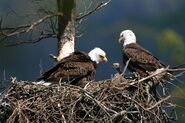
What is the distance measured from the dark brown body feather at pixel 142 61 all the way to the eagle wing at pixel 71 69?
428 mm

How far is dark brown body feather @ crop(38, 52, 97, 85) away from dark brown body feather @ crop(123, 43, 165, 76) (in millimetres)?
423

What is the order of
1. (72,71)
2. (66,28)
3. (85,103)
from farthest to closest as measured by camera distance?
(66,28)
(72,71)
(85,103)

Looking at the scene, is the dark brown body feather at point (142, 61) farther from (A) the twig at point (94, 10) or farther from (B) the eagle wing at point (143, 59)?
(A) the twig at point (94, 10)

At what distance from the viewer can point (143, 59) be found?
12281 mm

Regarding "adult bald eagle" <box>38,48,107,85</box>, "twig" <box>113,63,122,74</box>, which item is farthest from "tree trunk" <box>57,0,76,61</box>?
"twig" <box>113,63,122,74</box>

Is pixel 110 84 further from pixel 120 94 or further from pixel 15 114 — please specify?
pixel 15 114

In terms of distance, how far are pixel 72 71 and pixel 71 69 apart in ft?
0.13

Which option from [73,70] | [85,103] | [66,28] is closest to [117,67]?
[73,70]

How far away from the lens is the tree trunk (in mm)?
13328

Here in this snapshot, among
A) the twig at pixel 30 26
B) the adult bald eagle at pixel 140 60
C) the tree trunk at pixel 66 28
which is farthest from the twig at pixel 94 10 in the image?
the adult bald eagle at pixel 140 60

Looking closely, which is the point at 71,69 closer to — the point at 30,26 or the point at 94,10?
the point at 30,26

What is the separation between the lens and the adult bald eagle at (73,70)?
477 inches

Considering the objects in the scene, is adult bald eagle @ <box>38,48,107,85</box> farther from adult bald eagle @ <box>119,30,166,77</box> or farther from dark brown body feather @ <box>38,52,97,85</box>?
adult bald eagle @ <box>119,30,166,77</box>

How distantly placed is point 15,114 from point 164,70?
157cm
